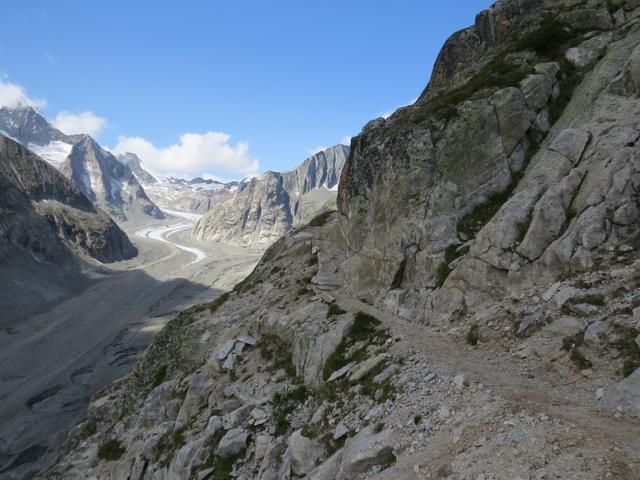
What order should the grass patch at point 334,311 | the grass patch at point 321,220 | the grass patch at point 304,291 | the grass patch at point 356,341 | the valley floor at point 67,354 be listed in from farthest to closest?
the valley floor at point 67,354 → the grass patch at point 321,220 → the grass patch at point 304,291 → the grass patch at point 334,311 → the grass patch at point 356,341

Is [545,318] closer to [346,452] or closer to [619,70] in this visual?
[346,452]

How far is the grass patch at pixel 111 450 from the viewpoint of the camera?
35.4 metres

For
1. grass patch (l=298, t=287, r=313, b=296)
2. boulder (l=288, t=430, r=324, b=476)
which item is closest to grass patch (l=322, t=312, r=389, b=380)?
boulder (l=288, t=430, r=324, b=476)

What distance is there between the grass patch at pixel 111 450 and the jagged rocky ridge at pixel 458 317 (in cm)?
27

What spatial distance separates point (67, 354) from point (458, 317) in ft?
368

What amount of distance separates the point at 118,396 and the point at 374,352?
40878mm

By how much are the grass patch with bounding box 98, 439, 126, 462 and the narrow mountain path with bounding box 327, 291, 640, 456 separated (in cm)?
2948

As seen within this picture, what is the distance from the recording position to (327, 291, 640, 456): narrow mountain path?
10.1 meters

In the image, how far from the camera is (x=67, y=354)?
338ft

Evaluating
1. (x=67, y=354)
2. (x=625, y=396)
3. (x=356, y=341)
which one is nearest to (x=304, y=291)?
(x=356, y=341)

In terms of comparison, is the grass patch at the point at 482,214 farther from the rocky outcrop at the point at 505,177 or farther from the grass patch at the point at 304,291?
the grass patch at the point at 304,291

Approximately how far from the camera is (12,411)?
241 ft

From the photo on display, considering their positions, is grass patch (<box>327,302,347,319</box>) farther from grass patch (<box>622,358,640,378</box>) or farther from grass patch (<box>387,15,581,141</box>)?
grass patch (<box>622,358,640,378</box>)

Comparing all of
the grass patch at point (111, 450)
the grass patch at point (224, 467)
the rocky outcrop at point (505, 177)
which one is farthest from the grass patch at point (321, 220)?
the grass patch at point (224, 467)
